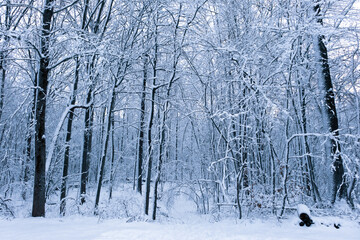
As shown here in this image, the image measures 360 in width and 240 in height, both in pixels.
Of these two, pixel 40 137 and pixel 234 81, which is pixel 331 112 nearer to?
pixel 234 81

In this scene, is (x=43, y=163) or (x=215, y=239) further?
(x=43, y=163)

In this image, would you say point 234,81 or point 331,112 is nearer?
point 331,112

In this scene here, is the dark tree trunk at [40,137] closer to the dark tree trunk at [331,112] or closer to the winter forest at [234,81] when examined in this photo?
the winter forest at [234,81]

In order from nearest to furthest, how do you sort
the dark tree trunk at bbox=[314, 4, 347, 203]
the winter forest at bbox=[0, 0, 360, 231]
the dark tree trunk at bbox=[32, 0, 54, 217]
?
the winter forest at bbox=[0, 0, 360, 231]
the dark tree trunk at bbox=[314, 4, 347, 203]
the dark tree trunk at bbox=[32, 0, 54, 217]

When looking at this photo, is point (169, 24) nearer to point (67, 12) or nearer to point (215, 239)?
point (67, 12)

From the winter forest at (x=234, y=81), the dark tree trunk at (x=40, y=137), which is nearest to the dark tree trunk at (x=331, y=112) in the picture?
the winter forest at (x=234, y=81)

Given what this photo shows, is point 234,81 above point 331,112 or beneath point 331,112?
above

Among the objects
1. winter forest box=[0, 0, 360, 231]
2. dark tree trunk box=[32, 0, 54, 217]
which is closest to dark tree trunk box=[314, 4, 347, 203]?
winter forest box=[0, 0, 360, 231]

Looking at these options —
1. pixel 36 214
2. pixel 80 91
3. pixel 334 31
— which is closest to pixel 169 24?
pixel 80 91

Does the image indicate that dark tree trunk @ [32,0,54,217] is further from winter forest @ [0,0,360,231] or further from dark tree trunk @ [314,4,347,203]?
dark tree trunk @ [314,4,347,203]

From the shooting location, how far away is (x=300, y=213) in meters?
4.85

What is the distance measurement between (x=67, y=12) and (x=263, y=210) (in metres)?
9.90

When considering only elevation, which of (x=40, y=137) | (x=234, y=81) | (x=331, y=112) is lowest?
(x=40, y=137)

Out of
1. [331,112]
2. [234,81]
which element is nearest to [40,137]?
[234,81]
